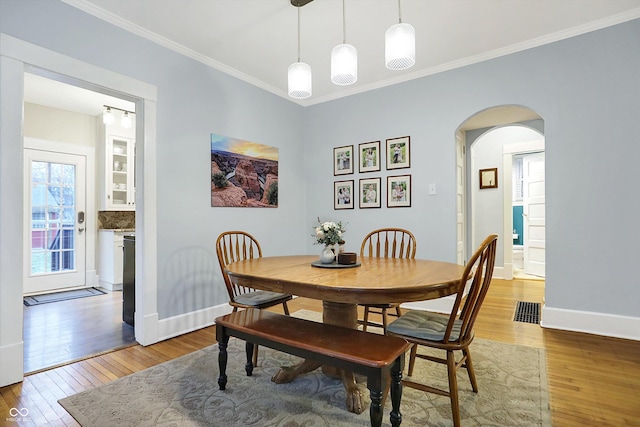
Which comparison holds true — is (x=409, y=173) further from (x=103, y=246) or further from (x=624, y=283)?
(x=103, y=246)

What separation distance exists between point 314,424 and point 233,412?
0.43 m

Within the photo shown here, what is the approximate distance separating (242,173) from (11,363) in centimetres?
233

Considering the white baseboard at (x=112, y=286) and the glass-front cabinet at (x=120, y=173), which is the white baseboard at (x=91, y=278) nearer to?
the white baseboard at (x=112, y=286)

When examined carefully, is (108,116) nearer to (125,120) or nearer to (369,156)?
(125,120)

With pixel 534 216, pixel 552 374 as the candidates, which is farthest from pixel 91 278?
pixel 534 216

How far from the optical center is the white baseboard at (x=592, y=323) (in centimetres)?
263

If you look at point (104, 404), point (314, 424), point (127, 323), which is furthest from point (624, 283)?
point (127, 323)

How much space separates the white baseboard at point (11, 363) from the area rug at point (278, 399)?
0.50 metres

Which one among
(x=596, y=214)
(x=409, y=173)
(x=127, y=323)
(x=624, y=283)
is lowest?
(x=127, y=323)

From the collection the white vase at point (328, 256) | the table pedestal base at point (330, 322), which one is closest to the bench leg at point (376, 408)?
the table pedestal base at point (330, 322)

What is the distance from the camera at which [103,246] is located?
486 cm

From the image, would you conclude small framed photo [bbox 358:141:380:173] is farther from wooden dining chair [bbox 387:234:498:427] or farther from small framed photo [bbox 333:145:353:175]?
wooden dining chair [bbox 387:234:498:427]

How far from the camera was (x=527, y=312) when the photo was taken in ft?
11.2

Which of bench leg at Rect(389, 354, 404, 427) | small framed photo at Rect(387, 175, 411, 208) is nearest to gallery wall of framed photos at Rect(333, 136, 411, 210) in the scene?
small framed photo at Rect(387, 175, 411, 208)
